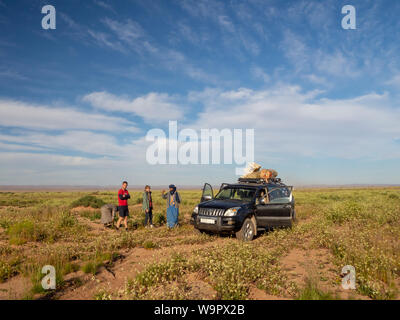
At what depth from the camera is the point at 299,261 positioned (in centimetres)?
688

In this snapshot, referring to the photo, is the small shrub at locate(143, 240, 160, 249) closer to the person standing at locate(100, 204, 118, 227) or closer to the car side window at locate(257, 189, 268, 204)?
the car side window at locate(257, 189, 268, 204)

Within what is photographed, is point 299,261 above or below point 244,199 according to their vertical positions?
below

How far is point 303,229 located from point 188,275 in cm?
660

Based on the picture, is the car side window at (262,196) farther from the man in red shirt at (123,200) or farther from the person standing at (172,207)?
the man in red shirt at (123,200)

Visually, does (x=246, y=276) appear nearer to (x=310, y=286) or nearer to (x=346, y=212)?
(x=310, y=286)

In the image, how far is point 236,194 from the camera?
33.6 feet

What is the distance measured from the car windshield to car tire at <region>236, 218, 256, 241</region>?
2.85ft

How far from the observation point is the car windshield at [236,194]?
32.4 ft

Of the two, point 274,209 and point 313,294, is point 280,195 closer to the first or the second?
point 274,209

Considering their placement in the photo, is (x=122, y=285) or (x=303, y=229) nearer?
(x=122, y=285)

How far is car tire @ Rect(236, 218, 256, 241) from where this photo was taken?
8.83 m

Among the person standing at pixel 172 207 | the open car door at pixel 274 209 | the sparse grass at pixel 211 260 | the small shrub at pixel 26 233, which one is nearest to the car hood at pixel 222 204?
the open car door at pixel 274 209

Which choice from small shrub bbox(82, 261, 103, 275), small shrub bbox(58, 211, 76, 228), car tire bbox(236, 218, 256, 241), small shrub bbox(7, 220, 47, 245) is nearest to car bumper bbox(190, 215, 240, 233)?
car tire bbox(236, 218, 256, 241)
